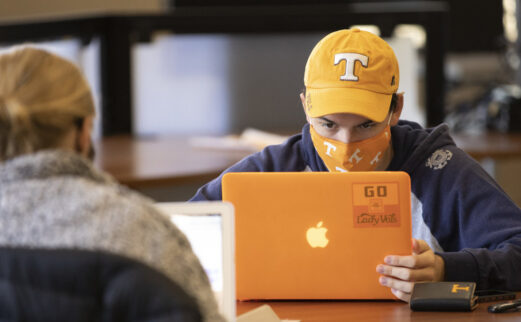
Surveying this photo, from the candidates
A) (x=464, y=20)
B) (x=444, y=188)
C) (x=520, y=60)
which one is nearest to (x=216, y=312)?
(x=444, y=188)

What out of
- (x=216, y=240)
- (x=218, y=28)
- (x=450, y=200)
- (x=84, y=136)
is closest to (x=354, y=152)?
(x=450, y=200)

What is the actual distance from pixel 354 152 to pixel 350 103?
0.35 feet

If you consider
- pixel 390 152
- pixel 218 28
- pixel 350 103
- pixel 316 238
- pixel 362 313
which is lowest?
pixel 362 313

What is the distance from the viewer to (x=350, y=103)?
5.24ft

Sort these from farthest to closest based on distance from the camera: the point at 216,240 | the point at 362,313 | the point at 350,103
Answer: the point at 350,103 < the point at 362,313 < the point at 216,240

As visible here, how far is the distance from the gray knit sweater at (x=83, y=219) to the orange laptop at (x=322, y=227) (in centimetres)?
43

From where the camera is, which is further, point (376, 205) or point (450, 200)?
point (450, 200)

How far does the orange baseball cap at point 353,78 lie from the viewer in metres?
1.60

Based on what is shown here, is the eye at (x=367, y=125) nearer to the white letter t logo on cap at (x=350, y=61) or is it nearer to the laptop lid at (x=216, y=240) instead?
the white letter t logo on cap at (x=350, y=61)

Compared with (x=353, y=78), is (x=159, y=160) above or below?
below

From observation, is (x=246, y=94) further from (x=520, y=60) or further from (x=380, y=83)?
(x=380, y=83)

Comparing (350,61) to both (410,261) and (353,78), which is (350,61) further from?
(410,261)

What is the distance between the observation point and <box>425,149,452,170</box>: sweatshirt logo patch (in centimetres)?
168

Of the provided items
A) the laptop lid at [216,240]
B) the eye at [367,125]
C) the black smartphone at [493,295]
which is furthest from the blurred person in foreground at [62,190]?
the eye at [367,125]
